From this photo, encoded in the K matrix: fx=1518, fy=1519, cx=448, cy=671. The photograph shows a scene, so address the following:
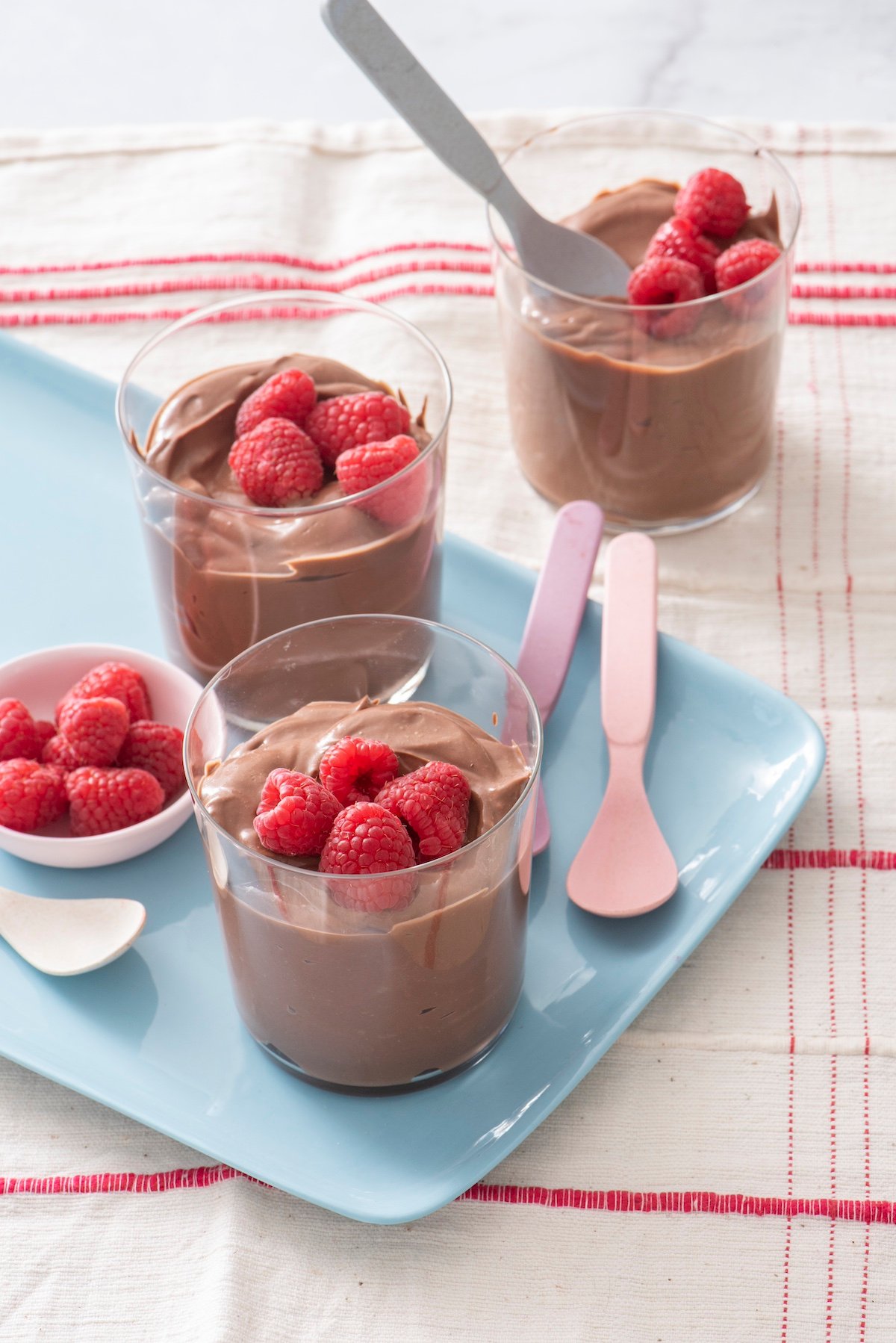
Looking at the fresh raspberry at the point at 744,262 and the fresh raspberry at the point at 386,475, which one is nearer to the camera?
the fresh raspberry at the point at 386,475

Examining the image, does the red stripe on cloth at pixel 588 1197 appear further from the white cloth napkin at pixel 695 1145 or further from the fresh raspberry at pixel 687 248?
the fresh raspberry at pixel 687 248

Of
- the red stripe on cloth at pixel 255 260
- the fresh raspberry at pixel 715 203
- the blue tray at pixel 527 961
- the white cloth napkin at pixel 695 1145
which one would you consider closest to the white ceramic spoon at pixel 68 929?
the blue tray at pixel 527 961

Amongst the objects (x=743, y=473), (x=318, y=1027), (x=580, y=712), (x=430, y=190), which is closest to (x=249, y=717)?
(x=318, y=1027)

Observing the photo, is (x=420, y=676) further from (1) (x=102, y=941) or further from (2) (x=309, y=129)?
(2) (x=309, y=129)

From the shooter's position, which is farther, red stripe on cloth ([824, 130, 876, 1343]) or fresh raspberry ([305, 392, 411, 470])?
fresh raspberry ([305, 392, 411, 470])

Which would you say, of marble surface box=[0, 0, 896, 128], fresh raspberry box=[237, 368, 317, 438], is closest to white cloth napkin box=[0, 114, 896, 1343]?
fresh raspberry box=[237, 368, 317, 438]

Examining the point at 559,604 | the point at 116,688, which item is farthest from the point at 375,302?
the point at 116,688

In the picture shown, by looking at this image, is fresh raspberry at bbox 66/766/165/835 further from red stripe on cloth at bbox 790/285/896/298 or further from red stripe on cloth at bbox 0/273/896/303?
red stripe on cloth at bbox 790/285/896/298
